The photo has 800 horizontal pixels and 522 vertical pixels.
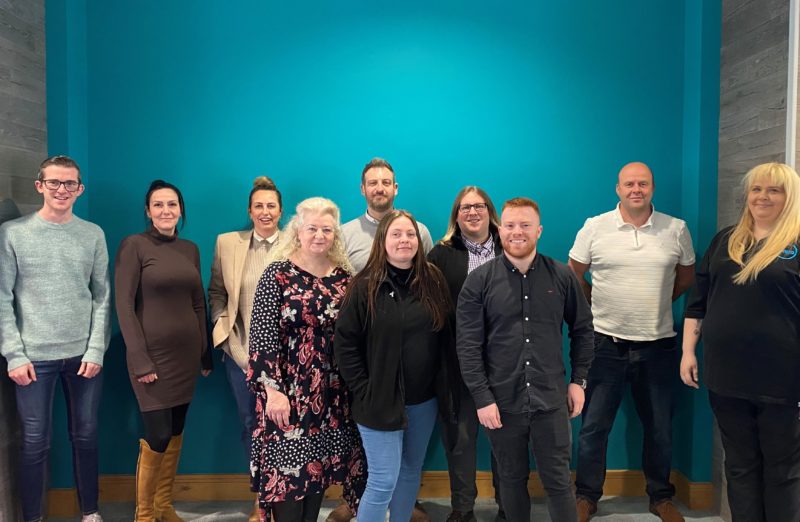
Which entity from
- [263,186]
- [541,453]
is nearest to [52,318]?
[263,186]

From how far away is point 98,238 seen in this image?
273cm

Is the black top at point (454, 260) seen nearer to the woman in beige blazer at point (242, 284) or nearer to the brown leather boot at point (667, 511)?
the woman in beige blazer at point (242, 284)

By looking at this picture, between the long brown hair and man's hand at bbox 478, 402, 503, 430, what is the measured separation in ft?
1.10

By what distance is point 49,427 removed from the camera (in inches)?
105

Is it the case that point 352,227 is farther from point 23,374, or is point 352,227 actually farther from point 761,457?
point 761,457

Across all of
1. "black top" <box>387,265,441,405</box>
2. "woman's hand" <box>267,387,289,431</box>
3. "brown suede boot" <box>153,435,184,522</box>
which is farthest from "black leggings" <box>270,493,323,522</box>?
"brown suede boot" <box>153,435,184,522</box>

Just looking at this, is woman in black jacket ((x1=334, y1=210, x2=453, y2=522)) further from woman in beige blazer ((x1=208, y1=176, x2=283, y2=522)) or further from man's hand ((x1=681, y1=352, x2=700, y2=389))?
man's hand ((x1=681, y1=352, x2=700, y2=389))

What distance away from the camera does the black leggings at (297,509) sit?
2166mm

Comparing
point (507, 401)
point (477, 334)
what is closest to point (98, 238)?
point (477, 334)

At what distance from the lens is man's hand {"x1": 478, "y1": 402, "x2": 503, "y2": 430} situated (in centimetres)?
214

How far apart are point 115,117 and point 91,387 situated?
4.68 feet

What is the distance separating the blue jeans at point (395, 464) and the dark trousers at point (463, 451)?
10.7 inches

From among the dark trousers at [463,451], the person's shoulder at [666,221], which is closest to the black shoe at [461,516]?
the dark trousers at [463,451]

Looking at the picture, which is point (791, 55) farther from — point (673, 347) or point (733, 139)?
point (673, 347)
